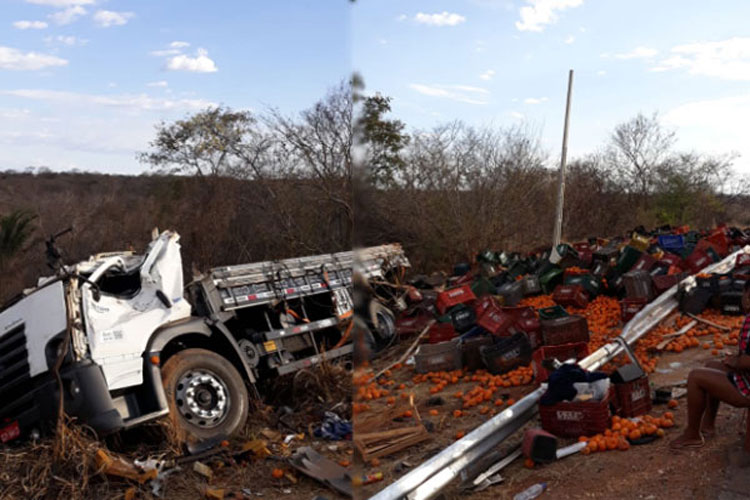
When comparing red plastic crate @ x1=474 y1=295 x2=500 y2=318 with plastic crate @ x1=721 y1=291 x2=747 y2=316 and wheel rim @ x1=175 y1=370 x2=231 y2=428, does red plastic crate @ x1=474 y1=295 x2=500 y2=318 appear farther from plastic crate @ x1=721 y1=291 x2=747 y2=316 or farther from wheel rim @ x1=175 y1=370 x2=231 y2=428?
wheel rim @ x1=175 y1=370 x2=231 y2=428

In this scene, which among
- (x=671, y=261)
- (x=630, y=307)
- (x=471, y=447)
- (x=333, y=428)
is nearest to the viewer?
(x=471, y=447)

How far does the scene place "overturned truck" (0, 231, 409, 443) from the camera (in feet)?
22.1

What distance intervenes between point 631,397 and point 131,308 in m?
5.61

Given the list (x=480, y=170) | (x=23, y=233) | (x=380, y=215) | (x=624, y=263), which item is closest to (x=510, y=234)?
(x=480, y=170)

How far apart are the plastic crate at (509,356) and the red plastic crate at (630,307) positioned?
2.55 m

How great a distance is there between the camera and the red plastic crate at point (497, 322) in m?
10.4

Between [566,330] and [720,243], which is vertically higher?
[720,243]

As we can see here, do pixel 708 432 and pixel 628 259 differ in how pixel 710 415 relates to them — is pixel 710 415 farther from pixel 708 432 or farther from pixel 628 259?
pixel 628 259

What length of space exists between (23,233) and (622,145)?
34.4 m

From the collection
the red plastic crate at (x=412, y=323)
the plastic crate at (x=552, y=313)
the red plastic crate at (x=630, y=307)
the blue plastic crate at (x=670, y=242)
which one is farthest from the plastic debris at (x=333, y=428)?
the blue plastic crate at (x=670, y=242)

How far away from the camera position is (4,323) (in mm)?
7477

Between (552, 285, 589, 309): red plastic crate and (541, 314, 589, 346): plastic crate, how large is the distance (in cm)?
414

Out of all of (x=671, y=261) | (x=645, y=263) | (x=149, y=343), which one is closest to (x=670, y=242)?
(x=671, y=261)

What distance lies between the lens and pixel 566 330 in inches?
369
